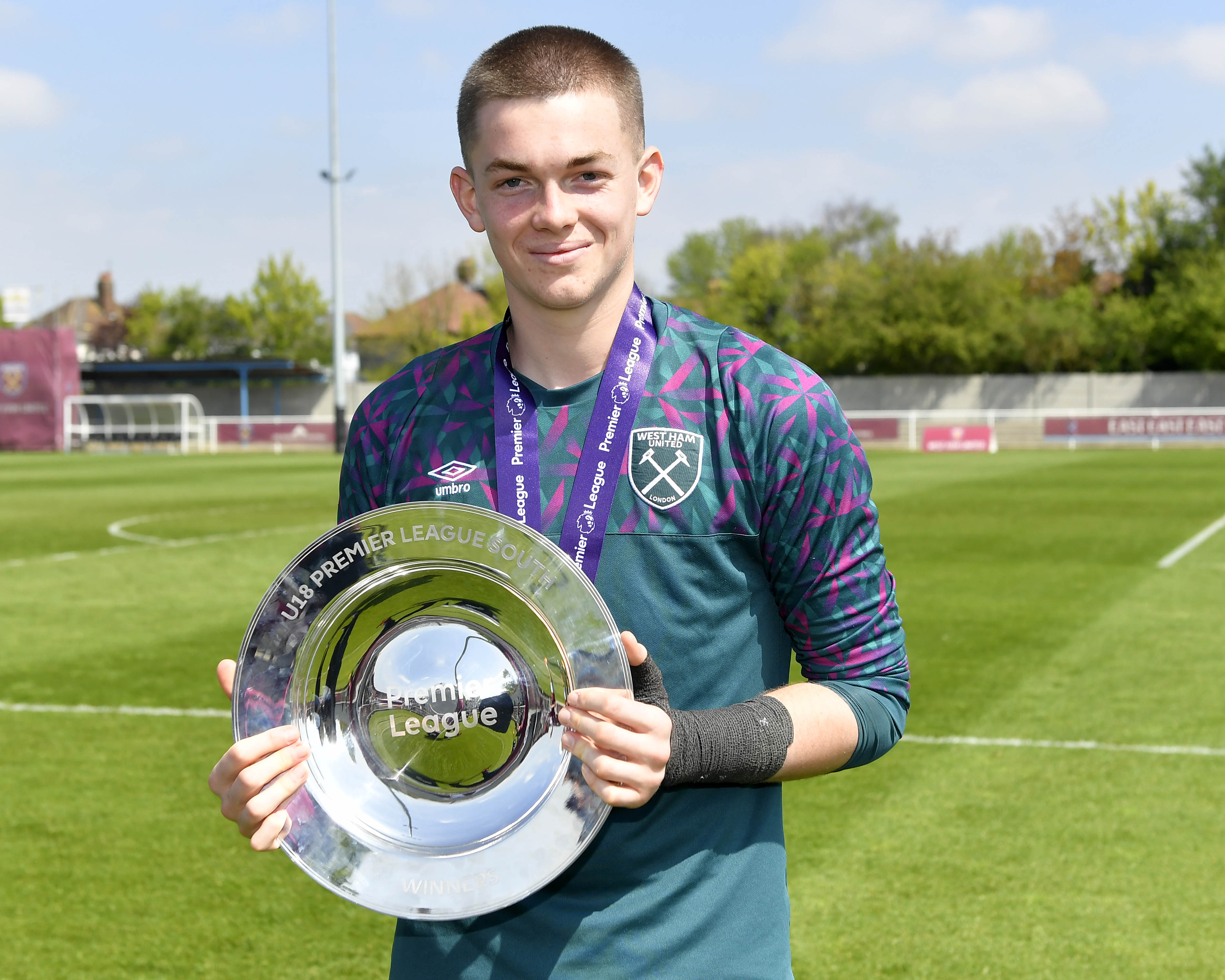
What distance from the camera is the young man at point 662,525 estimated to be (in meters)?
1.72

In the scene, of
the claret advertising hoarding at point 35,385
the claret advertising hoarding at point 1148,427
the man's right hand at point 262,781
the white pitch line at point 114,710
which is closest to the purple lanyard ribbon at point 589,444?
the man's right hand at point 262,781

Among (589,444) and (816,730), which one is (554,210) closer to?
(589,444)

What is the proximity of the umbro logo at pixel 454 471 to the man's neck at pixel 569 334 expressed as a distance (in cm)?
15

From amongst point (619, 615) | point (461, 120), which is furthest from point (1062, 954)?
point (461, 120)

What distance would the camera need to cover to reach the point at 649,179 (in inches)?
74.3

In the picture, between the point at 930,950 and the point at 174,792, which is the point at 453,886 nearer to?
the point at 930,950

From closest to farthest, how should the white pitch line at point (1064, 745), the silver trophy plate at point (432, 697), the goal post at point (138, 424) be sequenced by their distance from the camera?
the silver trophy plate at point (432, 697)
the white pitch line at point (1064, 745)
the goal post at point (138, 424)

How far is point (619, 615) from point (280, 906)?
319 centimetres

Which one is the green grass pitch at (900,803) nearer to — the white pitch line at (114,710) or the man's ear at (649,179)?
the white pitch line at (114,710)

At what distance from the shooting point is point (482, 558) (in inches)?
63.6

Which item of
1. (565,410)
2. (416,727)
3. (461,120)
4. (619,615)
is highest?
(461,120)

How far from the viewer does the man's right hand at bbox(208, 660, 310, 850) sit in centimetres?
152

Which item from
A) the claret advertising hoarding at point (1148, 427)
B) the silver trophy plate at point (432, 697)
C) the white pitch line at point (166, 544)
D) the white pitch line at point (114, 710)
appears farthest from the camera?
the claret advertising hoarding at point (1148, 427)

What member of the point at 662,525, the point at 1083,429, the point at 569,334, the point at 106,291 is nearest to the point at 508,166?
the point at 569,334
